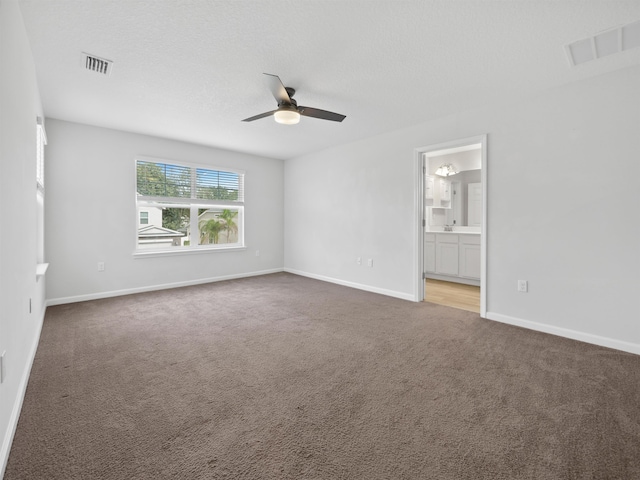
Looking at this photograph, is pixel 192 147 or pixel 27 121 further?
pixel 192 147

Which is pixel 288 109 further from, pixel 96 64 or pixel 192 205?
pixel 192 205

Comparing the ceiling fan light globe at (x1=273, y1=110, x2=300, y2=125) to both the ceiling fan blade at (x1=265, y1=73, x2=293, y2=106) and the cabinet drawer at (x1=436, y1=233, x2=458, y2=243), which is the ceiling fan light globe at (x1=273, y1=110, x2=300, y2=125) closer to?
the ceiling fan blade at (x1=265, y1=73, x2=293, y2=106)

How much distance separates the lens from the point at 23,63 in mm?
2092

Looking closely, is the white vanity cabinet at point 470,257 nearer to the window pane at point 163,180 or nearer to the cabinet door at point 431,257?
the cabinet door at point 431,257

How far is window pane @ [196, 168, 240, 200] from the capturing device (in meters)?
5.45

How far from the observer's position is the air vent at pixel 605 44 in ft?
7.00

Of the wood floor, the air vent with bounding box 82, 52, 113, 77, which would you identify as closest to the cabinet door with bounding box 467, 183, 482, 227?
the wood floor

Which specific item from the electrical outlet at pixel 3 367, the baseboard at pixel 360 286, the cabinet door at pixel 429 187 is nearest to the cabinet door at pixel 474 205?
the cabinet door at pixel 429 187

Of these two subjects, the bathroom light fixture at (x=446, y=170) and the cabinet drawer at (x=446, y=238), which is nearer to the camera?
the cabinet drawer at (x=446, y=238)

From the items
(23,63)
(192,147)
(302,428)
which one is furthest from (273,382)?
(192,147)

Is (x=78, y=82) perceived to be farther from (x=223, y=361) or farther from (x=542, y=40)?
(x=542, y=40)

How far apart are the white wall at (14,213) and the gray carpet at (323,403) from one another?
0.52 ft

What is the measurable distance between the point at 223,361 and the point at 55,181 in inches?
142

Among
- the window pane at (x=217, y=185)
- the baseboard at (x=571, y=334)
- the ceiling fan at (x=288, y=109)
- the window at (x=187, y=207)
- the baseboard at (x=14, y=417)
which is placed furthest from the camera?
the window pane at (x=217, y=185)
